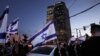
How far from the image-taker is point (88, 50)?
315 cm

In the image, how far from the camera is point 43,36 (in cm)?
827

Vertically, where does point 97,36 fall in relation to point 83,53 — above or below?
above

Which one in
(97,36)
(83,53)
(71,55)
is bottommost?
(71,55)

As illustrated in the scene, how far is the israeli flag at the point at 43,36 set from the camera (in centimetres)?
816

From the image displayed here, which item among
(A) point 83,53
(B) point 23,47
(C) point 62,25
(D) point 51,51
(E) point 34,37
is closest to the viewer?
(A) point 83,53

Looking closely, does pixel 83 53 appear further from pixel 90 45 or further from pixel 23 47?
pixel 23 47

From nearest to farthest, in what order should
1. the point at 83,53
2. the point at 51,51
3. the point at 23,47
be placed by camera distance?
the point at 83,53, the point at 51,51, the point at 23,47

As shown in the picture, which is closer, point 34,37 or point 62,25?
point 34,37

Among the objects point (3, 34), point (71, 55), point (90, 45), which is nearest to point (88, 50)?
point (90, 45)

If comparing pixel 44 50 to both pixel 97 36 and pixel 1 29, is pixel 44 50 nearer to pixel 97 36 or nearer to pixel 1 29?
pixel 1 29

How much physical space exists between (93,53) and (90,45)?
0.15m

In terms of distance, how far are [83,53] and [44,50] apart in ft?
19.3

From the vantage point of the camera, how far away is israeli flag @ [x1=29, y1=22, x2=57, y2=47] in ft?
26.8

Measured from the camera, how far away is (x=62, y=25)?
134 meters
